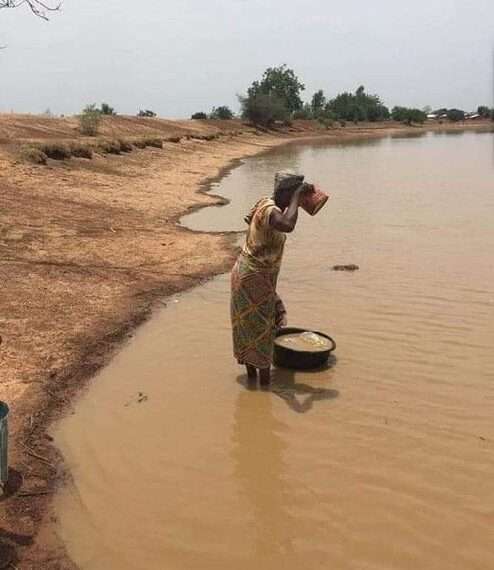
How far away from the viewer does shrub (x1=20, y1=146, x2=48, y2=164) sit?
632 inches

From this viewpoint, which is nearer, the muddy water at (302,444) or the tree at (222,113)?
the muddy water at (302,444)

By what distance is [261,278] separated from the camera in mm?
4922

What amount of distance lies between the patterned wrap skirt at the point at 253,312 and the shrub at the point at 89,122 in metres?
26.3

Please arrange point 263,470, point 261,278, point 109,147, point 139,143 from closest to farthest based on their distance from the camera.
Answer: point 263,470
point 261,278
point 109,147
point 139,143

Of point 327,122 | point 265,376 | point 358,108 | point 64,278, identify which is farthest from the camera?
point 358,108

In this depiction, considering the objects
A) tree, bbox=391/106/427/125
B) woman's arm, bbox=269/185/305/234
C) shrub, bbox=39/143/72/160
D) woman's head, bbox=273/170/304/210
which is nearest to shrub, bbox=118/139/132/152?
shrub, bbox=39/143/72/160

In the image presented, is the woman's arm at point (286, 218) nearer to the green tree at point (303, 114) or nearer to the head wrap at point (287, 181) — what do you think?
the head wrap at point (287, 181)

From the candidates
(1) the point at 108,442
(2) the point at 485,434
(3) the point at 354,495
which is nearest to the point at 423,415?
(2) the point at 485,434

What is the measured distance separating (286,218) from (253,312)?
32.2 inches

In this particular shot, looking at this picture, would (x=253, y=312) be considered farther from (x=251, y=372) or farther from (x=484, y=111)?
(x=484, y=111)

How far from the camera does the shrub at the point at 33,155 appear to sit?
52.7 feet

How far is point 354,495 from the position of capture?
382 centimetres

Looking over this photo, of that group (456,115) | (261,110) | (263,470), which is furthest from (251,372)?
(456,115)

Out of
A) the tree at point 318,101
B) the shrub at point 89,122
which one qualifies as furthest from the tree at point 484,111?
the shrub at point 89,122
